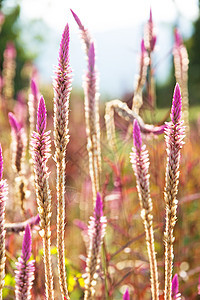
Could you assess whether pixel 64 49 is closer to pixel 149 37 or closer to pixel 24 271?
pixel 24 271

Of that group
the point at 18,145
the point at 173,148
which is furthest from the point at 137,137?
the point at 18,145

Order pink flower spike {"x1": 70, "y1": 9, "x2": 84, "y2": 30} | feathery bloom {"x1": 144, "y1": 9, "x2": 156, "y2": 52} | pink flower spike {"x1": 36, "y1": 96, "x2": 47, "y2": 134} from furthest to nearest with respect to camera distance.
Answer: feathery bloom {"x1": 144, "y1": 9, "x2": 156, "y2": 52}, pink flower spike {"x1": 70, "y1": 9, "x2": 84, "y2": 30}, pink flower spike {"x1": 36, "y1": 96, "x2": 47, "y2": 134}

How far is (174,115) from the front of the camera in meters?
0.83

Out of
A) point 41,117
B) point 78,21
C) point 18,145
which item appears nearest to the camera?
point 41,117

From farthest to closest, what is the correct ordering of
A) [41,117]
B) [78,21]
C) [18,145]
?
[18,145] < [78,21] < [41,117]

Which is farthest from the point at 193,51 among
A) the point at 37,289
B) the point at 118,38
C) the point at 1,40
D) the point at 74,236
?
the point at 118,38

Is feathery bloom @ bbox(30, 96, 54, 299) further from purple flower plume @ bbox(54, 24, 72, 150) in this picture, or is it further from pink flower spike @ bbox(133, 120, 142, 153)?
pink flower spike @ bbox(133, 120, 142, 153)

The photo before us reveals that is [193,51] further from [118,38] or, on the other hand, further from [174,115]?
→ [118,38]

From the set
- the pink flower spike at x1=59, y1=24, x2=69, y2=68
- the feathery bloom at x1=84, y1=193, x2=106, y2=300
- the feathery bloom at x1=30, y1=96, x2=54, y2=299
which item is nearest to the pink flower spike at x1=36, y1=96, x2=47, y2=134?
the feathery bloom at x1=30, y1=96, x2=54, y2=299

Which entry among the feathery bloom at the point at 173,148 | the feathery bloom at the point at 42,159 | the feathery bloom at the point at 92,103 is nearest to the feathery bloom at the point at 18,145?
the feathery bloom at the point at 92,103

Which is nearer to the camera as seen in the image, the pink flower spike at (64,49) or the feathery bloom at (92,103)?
the pink flower spike at (64,49)

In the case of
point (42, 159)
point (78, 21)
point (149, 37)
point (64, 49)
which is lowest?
point (42, 159)

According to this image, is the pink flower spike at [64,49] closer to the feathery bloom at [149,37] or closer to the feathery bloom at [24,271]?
the feathery bloom at [24,271]

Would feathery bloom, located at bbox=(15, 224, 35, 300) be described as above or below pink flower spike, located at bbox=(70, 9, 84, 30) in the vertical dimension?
below
